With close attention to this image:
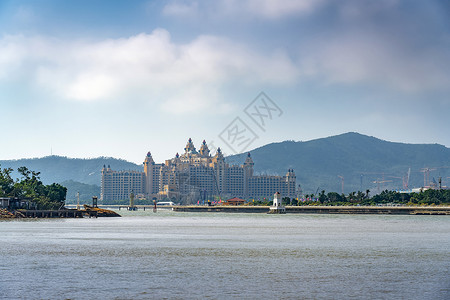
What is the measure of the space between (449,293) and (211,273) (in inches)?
763

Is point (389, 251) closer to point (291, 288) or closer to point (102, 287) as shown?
point (291, 288)

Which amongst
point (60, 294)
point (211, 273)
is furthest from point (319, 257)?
point (60, 294)

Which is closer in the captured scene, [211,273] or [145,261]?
[211,273]

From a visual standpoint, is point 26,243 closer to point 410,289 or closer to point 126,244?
point 126,244

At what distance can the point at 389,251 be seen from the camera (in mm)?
76125

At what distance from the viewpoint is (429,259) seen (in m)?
66.9

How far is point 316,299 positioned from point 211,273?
14.5 m

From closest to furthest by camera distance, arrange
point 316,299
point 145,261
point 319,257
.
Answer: point 316,299
point 145,261
point 319,257

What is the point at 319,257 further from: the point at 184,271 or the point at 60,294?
the point at 60,294

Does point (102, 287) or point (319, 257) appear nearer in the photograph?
point (102, 287)

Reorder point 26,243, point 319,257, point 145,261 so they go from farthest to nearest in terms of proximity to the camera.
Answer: point 26,243 < point 319,257 < point 145,261

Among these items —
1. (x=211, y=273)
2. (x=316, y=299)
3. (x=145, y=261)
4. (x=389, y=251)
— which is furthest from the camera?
(x=389, y=251)

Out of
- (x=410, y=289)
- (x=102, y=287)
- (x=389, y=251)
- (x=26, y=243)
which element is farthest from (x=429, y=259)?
(x=26, y=243)

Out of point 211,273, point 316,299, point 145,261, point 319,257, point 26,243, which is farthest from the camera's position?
point 26,243
